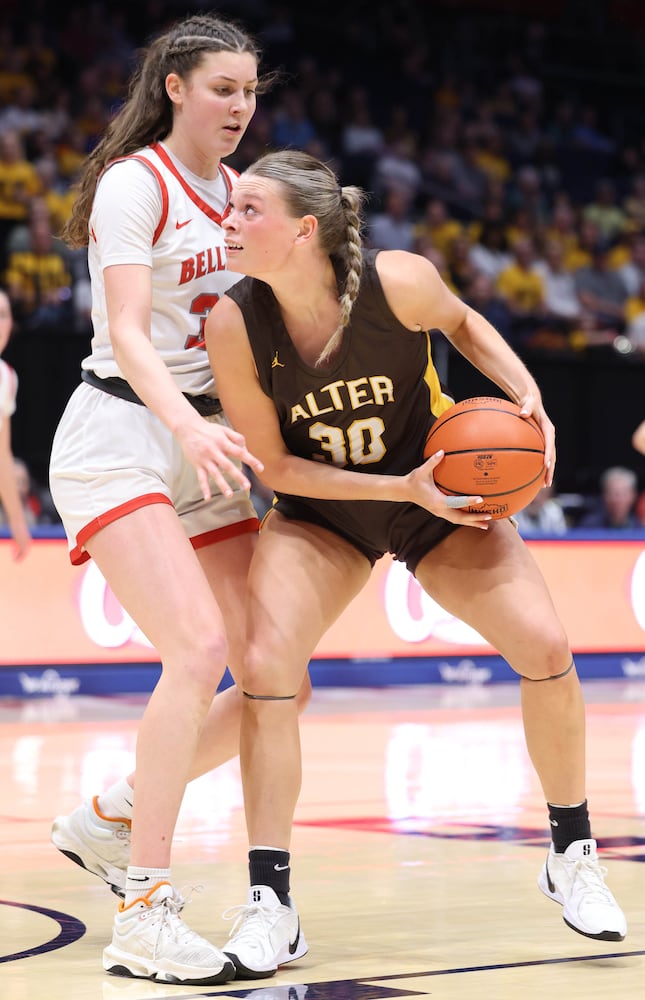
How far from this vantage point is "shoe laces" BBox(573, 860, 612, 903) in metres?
3.83

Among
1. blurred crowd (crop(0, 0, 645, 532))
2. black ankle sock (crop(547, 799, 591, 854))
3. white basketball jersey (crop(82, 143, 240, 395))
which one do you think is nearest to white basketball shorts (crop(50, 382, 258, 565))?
white basketball jersey (crop(82, 143, 240, 395))

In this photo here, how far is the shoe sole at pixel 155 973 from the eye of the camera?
3.44 meters

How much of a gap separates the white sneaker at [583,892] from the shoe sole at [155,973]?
2.89 feet

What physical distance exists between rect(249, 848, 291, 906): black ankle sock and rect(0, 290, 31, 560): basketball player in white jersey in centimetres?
437

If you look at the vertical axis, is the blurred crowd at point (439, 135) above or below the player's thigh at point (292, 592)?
above

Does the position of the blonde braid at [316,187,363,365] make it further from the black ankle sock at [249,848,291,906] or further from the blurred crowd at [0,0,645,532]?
the blurred crowd at [0,0,645,532]

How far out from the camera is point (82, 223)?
13.3 ft

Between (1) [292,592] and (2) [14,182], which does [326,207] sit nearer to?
(1) [292,592]

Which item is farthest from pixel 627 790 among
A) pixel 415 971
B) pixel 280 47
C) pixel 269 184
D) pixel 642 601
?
pixel 280 47

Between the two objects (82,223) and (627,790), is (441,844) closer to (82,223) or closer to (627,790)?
(627,790)

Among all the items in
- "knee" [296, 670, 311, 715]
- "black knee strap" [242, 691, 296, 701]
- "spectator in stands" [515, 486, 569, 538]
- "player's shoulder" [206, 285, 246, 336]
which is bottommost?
"spectator in stands" [515, 486, 569, 538]

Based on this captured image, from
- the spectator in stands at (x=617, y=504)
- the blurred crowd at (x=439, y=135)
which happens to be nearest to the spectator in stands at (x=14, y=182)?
the blurred crowd at (x=439, y=135)

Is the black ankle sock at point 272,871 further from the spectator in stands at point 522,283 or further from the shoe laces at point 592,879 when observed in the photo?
the spectator in stands at point 522,283

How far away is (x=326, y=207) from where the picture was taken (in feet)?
12.6
